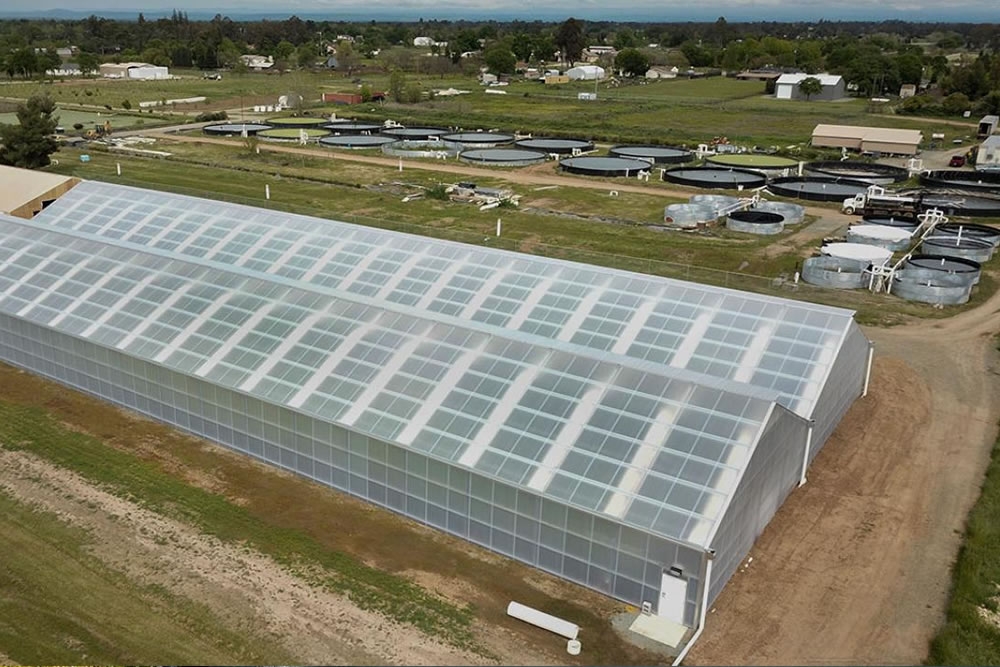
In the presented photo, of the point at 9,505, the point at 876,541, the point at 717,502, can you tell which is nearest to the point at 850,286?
the point at 876,541

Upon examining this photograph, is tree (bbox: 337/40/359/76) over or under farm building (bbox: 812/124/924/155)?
over

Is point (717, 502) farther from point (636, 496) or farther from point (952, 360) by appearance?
point (952, 360)

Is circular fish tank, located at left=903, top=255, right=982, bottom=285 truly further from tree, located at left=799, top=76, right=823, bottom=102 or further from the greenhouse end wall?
tree, located at left=799, top=76, right=823, bottom=102

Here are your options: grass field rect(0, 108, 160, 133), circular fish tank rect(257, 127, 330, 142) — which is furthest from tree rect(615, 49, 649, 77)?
grass field rect(0, 108, 160, 133)

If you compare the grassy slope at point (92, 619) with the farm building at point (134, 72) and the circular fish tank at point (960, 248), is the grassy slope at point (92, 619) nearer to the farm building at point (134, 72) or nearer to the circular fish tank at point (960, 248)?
the circular fish tank at point (960, 248)

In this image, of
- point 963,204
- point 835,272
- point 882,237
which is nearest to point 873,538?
point 835,272

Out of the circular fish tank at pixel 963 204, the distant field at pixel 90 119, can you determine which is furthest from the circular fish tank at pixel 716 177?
the distant field at pixel 90 119
